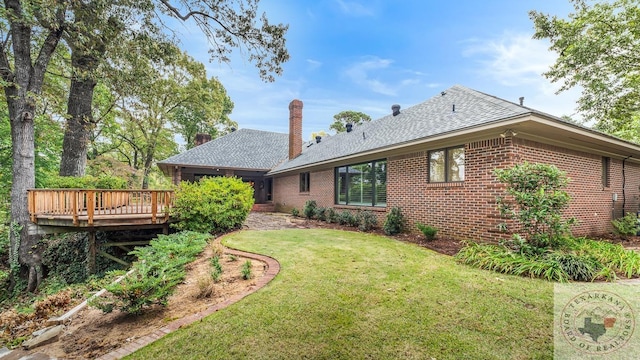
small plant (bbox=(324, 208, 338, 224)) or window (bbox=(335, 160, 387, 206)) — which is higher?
window (bbox=(335, 160, 387, 206))

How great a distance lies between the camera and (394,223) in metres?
8.57

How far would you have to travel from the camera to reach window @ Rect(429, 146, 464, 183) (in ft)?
23.6

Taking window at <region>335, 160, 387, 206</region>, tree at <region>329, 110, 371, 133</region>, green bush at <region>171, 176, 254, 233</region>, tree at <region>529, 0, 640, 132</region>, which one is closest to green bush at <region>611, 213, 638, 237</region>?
window at <region>335, 160, 387, 206</region>

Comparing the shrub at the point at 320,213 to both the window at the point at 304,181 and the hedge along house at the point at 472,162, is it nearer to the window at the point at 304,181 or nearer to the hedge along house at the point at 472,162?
the hedge along house at the point at 472,162

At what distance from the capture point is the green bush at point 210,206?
8.53 metres

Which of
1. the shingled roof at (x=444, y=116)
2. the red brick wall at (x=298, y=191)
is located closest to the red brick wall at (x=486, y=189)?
the shingled roof at (x=444, y=116)

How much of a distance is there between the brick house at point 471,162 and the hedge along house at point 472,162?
0.02 m

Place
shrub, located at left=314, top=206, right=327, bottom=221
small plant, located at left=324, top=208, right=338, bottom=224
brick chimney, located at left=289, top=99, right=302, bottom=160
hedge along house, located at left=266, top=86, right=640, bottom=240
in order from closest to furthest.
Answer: hedge along house, located at left=266, top=86, right=640, bottom=240 → small plant, located at left=324, top=208, right=338, bottom=224 → shrub, located at left=314, top=206, right=327, bottom=221 → brick chimney, located at left=289, top=99, right=302, bottom=160

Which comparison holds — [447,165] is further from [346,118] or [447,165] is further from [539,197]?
[346,118]

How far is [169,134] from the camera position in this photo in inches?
994

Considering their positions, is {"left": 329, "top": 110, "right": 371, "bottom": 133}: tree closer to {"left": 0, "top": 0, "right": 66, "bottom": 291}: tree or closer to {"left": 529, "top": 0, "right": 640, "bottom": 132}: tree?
{"left": 529, "top": 0, "right": 640, "bottom": 132}: tree

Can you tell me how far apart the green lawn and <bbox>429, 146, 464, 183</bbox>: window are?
10.2 feet

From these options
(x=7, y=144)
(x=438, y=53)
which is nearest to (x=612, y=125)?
(x=438, y=53)

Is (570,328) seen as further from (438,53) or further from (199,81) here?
(199,81)
